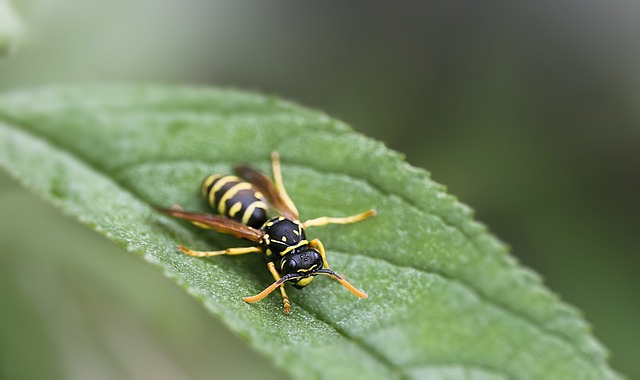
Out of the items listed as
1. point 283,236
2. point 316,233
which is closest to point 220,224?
point 283,236

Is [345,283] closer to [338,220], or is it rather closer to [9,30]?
[338,220]

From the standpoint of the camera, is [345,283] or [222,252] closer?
[345,283]

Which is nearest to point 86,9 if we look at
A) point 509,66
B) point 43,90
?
point 43,90

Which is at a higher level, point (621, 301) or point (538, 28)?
point (538, 28)

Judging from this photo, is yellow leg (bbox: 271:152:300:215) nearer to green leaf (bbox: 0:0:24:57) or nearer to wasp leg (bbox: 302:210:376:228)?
wasp leg (bbox: 302:210:376:228)

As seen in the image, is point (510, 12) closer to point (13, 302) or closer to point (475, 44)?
point (475, 44)

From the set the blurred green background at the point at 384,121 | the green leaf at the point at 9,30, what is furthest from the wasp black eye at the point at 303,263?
the blurred green background at the point at 384,121

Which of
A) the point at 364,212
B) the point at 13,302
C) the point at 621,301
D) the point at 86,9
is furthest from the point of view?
the point at 86,9
